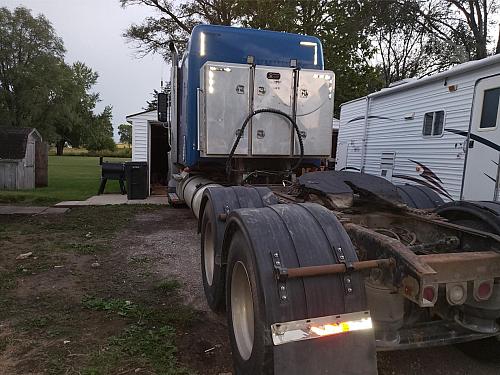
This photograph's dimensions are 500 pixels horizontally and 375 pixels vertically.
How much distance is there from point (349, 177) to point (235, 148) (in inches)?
100

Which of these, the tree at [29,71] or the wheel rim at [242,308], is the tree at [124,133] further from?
the wheel rim at [242,308]

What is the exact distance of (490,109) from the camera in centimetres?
658

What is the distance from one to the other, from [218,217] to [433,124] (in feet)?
19.0

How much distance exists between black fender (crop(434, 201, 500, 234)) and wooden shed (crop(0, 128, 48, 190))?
1546 cm

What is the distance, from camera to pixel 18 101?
39906 mm

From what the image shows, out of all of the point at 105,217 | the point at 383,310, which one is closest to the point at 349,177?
the point at 383,310

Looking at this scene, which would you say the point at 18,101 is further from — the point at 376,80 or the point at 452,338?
the point at 452,338

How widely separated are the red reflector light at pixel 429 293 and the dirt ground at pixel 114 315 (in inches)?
45.4

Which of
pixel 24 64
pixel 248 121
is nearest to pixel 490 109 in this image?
pixel 248 121

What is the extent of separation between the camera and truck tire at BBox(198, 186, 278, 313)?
388cm

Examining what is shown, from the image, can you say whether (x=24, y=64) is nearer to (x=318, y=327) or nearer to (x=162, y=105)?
(x=162, y=105)

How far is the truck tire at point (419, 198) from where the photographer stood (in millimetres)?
4523

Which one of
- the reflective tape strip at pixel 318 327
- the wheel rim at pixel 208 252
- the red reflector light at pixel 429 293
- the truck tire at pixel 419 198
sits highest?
the truck tire at pixel 419 198

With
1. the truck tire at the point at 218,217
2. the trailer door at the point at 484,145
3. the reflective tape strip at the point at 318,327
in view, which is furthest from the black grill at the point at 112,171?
the reflective tape strip at the point at 318,327
